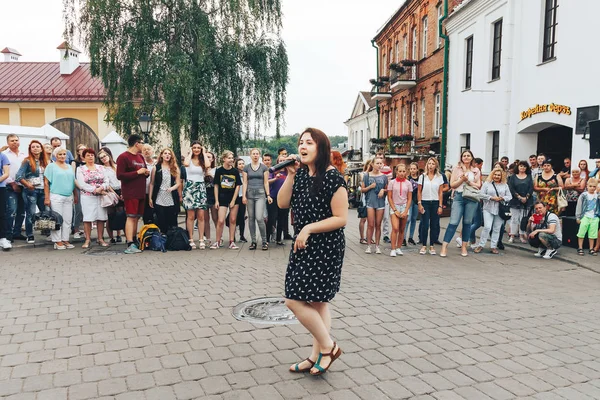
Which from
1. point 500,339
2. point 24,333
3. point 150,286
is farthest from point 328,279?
point 150,286

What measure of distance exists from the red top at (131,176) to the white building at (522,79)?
10.3m

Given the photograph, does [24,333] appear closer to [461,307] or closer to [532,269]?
[461,307]

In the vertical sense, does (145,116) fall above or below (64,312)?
above

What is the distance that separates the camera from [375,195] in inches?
393

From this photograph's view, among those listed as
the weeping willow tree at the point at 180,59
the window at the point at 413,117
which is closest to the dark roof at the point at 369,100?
the window at the point at 413,117

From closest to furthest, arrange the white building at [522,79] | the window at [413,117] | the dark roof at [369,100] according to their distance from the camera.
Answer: the white building at [522,79] → the window at [413,117] → the dark roof at [369,100]

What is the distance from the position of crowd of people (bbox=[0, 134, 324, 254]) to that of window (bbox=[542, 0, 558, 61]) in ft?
Result: 31.2

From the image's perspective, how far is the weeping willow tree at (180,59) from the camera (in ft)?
58.9

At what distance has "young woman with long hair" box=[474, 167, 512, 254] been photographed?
992 cm

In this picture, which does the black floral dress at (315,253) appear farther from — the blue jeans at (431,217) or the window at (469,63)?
the window at (469,63)

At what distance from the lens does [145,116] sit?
1730 centimetres

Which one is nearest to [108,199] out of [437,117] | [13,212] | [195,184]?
[195,184]

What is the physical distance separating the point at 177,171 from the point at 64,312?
4.65m

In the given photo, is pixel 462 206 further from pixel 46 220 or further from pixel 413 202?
pixel 46 220
